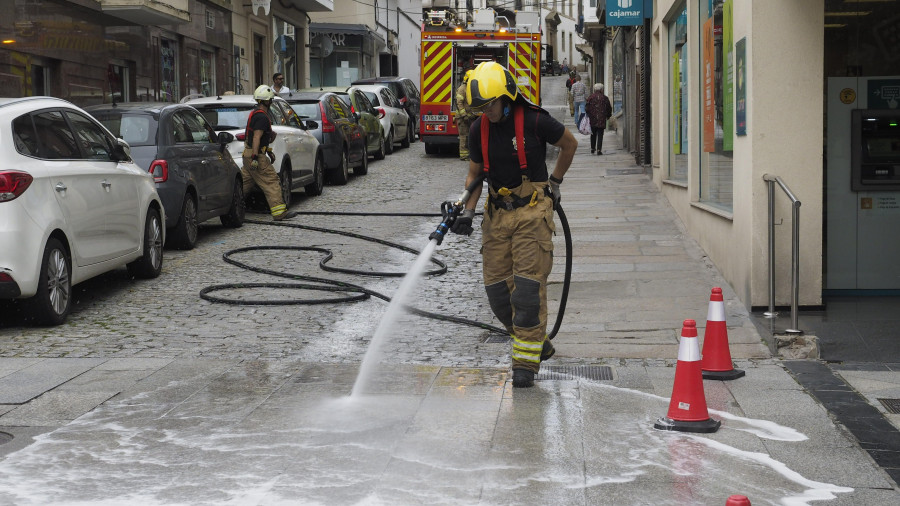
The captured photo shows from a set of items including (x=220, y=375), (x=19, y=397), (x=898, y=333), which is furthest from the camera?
(x=898, y=333)

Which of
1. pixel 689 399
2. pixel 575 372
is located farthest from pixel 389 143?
pixel 689 399

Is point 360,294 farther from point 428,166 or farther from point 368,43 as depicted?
point 368,43

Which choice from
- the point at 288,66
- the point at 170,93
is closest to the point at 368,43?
the point at 288,66

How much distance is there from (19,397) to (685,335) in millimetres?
3670

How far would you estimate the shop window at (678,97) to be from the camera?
1388 cm

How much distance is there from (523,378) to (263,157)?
29.5ft

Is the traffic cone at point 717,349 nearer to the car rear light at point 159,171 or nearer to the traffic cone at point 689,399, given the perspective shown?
the traffic cone at point 689,399

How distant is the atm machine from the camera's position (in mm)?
8938

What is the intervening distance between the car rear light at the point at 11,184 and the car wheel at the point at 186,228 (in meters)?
4.13

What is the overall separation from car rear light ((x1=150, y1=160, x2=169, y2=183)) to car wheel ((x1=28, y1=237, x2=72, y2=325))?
3242 mm

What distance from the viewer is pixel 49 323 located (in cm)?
869

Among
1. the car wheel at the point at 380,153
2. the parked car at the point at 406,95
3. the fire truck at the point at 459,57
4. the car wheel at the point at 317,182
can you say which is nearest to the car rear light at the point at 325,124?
the car wheel at the point at 317,182

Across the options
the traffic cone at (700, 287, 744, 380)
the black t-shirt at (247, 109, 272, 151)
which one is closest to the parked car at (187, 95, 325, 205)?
the black t-shirt at (247, 109, 272, 151)

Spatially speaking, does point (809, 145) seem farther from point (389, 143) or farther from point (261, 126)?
point (389, 143)
